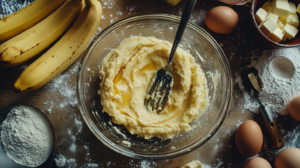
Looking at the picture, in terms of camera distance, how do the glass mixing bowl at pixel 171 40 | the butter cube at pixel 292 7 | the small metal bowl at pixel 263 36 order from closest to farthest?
the glass mixing bowl at pixel 171 40 < the small metal bowl at pixel 263 36 < the butter cube at pixel 292 7

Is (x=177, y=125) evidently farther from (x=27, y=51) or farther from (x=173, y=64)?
→ (x=27, y=51)

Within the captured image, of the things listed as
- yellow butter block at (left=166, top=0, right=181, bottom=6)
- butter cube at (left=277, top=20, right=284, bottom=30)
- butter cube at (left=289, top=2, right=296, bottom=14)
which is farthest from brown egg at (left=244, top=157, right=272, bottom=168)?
yellow butter block at (left=166, top=0, right=181, bottom=6)

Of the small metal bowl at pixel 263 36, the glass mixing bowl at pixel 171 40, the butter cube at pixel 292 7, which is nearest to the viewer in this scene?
the glass mixing bowl at pixel 171 40

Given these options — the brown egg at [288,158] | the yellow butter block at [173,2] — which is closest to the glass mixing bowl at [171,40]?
the yellow butter block at [173,2]

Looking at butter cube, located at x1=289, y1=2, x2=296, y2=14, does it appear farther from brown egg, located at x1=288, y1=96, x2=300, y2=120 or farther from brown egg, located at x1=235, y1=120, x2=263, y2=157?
brown egg, located at x1=235, y1=120, x2=263, y2=157

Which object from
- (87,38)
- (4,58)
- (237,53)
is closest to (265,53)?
(237,53)

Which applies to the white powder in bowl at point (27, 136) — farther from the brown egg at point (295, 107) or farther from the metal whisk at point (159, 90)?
the brown egg at point (295, 107)

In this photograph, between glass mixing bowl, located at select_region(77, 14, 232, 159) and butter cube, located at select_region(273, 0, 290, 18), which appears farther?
butter cube, located at select_region(273, 0, 290, 18)
